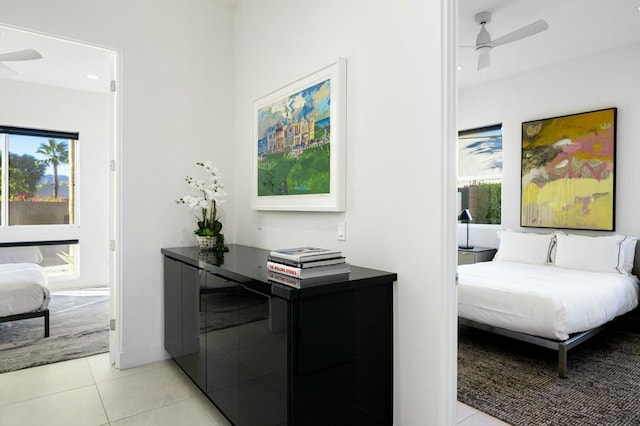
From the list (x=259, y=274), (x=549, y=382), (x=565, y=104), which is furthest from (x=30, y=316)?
(x=565, y=104)

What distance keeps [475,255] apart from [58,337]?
186 inches

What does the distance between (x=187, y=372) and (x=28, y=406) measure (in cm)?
94

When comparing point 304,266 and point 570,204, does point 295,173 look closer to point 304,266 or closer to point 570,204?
point 304,266

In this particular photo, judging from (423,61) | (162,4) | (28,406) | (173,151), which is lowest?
(28,406)

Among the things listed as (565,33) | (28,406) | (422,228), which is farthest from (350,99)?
(565,33)

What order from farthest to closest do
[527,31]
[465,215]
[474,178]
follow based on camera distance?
[474,178] → [465,215] → [527,31]

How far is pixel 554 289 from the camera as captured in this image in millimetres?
3064

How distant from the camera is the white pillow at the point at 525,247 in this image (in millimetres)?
4441

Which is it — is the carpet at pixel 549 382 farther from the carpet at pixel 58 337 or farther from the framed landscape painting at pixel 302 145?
the carpet at pixel 58 337

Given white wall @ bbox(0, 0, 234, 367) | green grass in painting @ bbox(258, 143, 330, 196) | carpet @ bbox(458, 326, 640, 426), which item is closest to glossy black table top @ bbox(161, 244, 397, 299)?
white wall @ bbox(0, 0, 234, 367)

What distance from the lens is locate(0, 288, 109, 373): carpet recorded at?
10.4ft

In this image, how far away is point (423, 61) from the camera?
184cm

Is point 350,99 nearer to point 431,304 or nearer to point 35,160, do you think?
point 431,304

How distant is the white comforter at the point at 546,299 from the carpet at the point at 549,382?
11.6 inches
